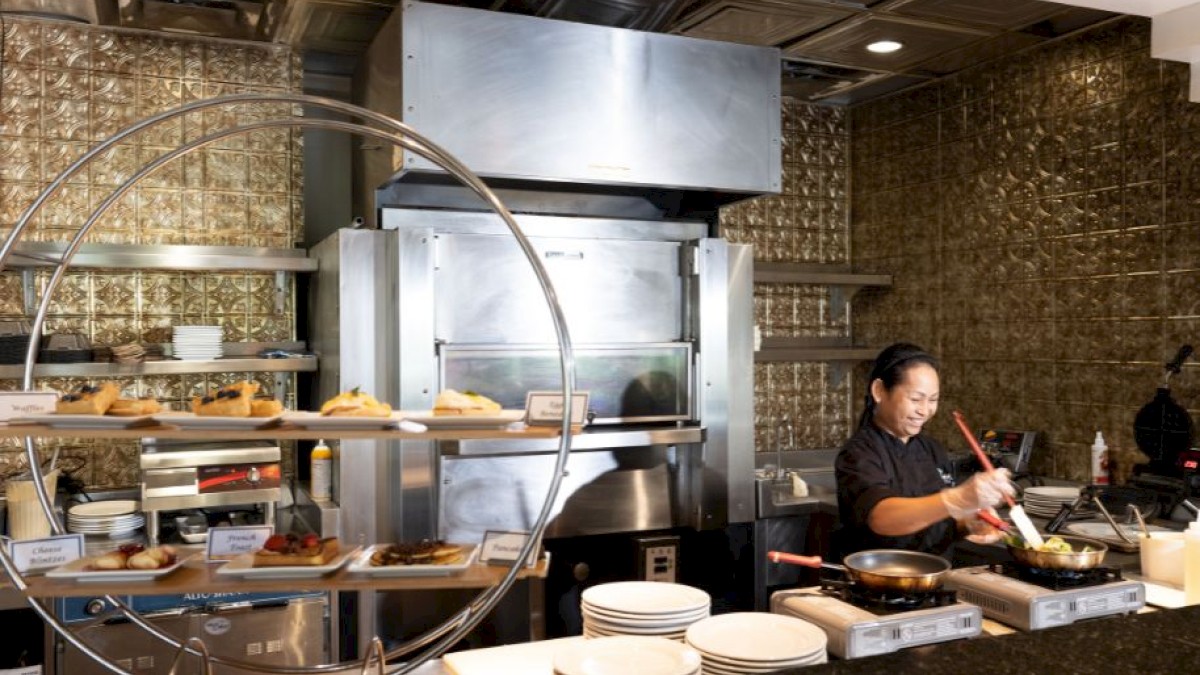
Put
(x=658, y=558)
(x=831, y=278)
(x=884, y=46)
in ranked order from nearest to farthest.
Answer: (x=658, y=558), (x=884, y=46), (x=831, y=278)

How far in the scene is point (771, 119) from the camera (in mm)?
3889

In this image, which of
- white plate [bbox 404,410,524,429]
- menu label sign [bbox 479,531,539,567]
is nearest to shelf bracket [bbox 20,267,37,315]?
white plate [bbox 404,410,524,429]

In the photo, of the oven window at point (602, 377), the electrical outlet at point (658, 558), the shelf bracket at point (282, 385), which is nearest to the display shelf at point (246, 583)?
the oven window at point (602, 377)

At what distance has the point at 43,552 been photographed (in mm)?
1691

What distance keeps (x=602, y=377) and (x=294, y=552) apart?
2088 mm

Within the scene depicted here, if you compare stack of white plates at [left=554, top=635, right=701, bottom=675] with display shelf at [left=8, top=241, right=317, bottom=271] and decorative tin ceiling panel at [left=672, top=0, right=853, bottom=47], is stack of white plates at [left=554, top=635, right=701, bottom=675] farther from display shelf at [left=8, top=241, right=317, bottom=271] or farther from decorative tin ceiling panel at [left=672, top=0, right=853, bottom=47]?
decorative tin ceiling panel at [left=672, top=0, right=853, bottom=47]

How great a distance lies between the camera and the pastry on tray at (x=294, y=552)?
1.71 meters

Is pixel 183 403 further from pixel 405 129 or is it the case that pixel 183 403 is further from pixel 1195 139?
pixel 1195 139

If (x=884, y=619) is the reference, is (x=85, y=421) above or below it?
above

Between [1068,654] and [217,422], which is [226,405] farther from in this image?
[1068,654]

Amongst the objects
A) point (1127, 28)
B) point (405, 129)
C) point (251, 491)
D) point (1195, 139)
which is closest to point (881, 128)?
point (1127, 28)

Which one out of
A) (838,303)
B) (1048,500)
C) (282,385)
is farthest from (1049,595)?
(838,303)

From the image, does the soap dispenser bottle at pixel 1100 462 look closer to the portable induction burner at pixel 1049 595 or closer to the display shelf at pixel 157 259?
the portable induction burner at pixel 1049 595

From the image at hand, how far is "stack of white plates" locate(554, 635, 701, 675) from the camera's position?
1.68 metres
